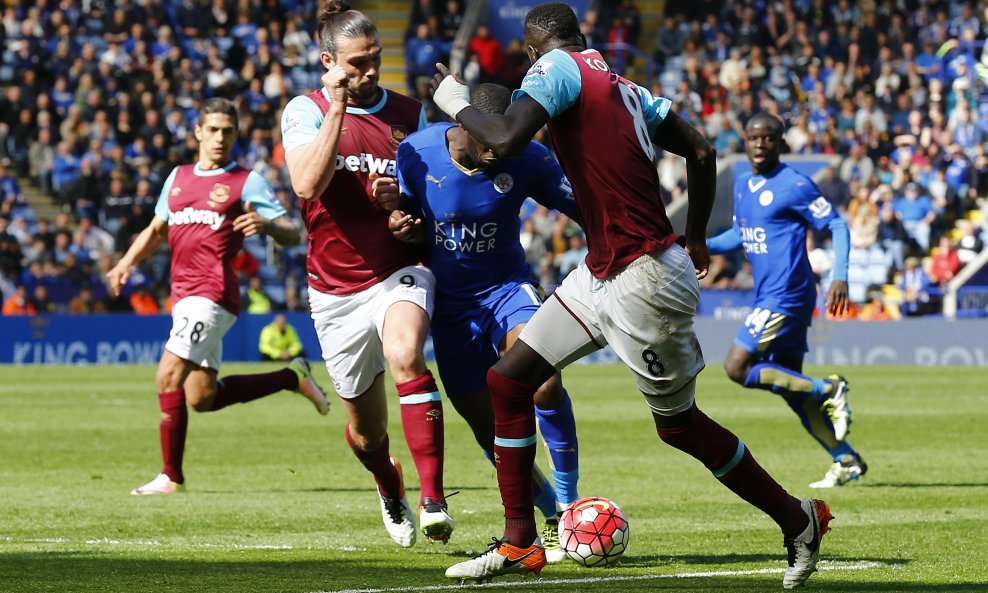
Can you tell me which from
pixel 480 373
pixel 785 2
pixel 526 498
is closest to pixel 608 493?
pixel 480 373

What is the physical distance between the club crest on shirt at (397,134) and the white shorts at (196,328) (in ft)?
10.8

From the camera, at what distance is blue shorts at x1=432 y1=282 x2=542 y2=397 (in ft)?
25.1

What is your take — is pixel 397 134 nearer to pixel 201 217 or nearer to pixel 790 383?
pixel 201 217

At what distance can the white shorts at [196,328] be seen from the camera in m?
10.9

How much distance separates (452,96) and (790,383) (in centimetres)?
552

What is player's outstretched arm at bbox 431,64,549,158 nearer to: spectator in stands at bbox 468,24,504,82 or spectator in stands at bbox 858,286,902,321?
spectator in stands at bbox 858,286,902,321

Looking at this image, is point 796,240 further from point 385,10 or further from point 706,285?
point 385,10

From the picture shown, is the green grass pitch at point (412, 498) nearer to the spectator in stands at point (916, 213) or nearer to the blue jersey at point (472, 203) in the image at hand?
the blue jersey at point (472, 203)

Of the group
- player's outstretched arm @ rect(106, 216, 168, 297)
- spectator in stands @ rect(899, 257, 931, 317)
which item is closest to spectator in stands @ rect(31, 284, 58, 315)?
spectator in stands @ rect(899, 257, 931, 317)

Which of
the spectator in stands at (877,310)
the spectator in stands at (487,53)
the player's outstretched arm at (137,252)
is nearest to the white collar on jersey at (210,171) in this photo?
the player's outstretched arm at (137,252)

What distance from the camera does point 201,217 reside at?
1110cm

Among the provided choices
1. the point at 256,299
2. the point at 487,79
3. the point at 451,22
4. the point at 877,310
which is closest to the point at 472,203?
the point at 256,299

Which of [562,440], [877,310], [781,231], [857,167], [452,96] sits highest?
[452,96]

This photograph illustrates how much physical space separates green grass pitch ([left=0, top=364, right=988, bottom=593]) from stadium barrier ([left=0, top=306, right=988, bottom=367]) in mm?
8096
